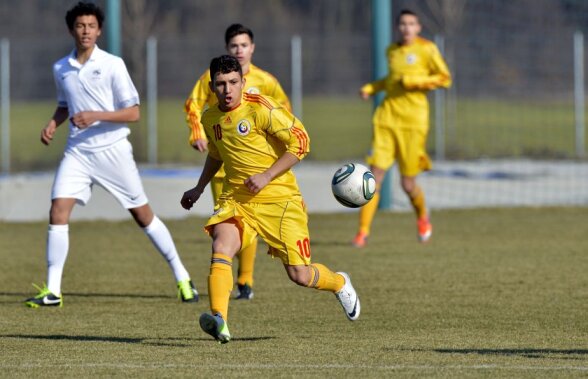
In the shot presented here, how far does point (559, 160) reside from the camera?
24469 millimetres

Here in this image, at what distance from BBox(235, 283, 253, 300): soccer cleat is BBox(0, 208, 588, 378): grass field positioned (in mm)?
145

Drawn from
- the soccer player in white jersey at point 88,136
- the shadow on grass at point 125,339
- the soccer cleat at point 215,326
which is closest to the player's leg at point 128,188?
the soccer player in white jersey at point 88,136

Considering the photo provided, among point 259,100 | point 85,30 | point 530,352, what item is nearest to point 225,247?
point 259,100

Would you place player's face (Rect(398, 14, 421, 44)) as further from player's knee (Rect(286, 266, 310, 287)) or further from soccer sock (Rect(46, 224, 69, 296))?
player's knee (Rect(286, 266, 310, 287))

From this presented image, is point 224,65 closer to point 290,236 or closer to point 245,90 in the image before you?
point 290,236

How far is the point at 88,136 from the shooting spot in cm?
1021

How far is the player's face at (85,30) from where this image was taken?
9.95 m

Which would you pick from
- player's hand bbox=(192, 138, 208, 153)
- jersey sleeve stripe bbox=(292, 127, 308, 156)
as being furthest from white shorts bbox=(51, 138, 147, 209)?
jersey sleeve stripe bbox=(292, 127, 308, 156)

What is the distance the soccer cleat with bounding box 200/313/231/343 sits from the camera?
762cm

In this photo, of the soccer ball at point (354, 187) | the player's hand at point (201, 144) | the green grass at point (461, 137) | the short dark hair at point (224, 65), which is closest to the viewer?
the short dark hair at point (224, 65)

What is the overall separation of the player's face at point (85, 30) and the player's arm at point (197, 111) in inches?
39.4

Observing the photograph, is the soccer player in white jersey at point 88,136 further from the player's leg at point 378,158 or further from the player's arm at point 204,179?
the player's leg at point 378,158

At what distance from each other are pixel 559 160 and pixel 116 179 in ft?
50.8

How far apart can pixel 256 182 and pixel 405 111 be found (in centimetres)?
624
